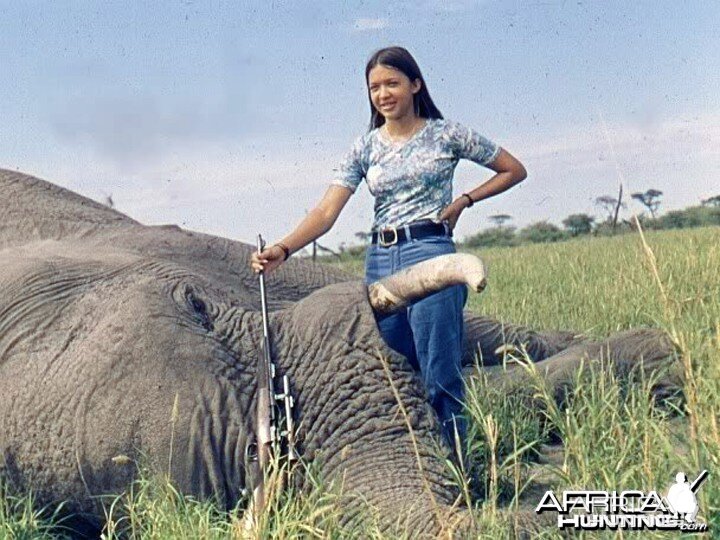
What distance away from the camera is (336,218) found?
509 centimetres

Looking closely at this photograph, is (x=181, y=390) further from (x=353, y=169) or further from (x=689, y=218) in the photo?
(x=689, y=218)

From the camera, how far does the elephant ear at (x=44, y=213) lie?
568cm

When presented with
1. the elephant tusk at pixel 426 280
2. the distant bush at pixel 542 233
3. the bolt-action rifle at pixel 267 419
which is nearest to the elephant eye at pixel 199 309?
the bolt-action rifle at pixel 267 419

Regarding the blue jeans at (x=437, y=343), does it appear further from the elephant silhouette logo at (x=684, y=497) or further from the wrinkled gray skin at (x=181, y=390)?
the elephant silhouette logo at (x=684, y=497)

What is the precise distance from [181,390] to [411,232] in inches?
51.6

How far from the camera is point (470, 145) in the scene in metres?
4.99

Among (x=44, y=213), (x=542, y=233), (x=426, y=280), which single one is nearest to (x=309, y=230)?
(x=426, y=280)

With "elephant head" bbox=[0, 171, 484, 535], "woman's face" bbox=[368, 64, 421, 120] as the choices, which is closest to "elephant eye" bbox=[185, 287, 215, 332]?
"elephant head" bbox=[0, 171, 484, 535]

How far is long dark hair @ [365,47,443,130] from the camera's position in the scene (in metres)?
4.94

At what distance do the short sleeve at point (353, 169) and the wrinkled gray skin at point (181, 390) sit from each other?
0.90 metres

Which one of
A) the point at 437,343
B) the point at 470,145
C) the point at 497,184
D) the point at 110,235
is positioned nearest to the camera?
the point at 437,343

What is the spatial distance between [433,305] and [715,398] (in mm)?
1050

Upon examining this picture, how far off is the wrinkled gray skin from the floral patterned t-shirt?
2.51 ft

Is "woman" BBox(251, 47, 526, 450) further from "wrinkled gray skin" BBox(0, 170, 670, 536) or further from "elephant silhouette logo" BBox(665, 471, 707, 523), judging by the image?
"elephant silhouette logo" BBox(665, 471, 707, 523)
